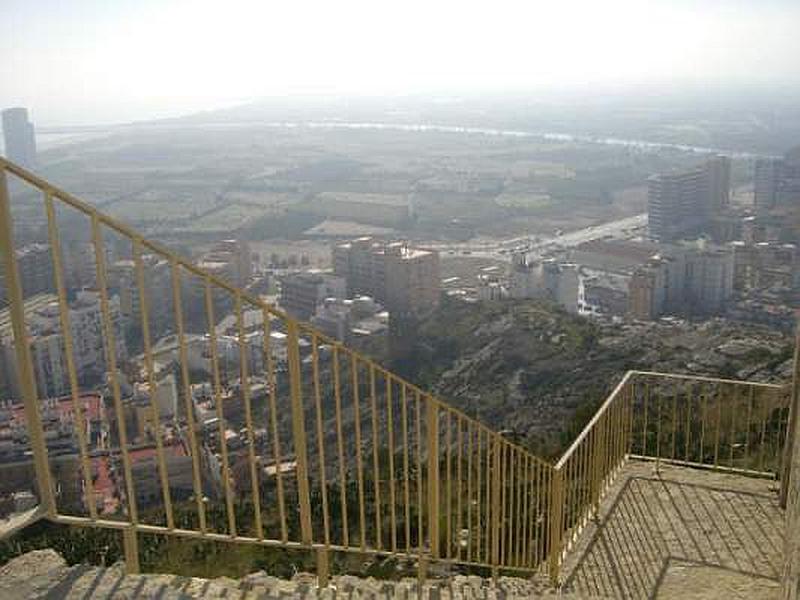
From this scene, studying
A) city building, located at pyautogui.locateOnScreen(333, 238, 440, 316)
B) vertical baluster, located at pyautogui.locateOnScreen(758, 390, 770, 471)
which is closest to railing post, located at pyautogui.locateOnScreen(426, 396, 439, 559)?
vertical baluster, located at pyautogui.locateOnScreen(758, 390, 770, 471)

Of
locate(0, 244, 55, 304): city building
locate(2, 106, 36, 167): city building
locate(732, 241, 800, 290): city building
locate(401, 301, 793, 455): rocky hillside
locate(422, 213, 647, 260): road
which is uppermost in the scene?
locate(0, 244, 55, 304): city building

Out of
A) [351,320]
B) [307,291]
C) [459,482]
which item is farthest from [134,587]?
[307,291]

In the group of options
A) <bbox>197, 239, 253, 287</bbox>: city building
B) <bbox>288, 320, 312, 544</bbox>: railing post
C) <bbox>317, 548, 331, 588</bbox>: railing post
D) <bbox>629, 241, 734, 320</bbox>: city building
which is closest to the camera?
<bbox>288, 320, 312, 544</bbox>: railing post

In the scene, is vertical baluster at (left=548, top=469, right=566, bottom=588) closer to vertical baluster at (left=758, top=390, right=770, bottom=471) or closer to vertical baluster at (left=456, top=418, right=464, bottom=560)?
vertical baluster at (left=456, top=418, right=464, bottom=560)

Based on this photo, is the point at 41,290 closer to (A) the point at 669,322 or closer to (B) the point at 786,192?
(A) the point at 669,322

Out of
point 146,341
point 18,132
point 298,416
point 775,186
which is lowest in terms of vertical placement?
point 775,186

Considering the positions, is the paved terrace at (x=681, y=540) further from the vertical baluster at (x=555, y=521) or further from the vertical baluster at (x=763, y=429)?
the vertical baluster at (x=763, y=429)

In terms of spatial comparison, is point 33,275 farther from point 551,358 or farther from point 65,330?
point 551,358

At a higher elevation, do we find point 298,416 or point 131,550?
point 298,416

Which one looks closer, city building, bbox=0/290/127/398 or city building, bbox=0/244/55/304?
city building, bbox=0/244/55/304
